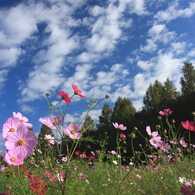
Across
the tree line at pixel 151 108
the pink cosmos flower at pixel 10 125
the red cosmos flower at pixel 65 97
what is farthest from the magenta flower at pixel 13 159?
the tree line at pixel 151 108

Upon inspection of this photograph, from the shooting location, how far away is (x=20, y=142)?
799 mm

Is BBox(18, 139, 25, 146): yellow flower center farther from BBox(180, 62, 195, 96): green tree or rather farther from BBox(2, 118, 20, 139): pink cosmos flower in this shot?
BBox(180, 62, 195, 96): green tree

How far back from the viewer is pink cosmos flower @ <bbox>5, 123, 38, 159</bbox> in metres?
0.79

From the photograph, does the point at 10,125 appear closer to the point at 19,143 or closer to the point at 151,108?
the point at 19,143

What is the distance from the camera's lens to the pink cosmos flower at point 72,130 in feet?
3.31

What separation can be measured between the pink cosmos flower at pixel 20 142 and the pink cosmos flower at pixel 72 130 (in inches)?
9.0

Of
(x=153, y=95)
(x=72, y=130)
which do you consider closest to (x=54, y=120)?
(x=72, y=130)

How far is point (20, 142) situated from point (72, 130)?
0.30m

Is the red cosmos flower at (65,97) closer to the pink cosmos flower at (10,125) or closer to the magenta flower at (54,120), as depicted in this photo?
the magenta flower at (54,120)

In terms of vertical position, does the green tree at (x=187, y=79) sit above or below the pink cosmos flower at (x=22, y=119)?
above

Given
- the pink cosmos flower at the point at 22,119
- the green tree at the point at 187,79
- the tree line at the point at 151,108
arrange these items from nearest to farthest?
the pink cosmos flower at the point at 22,119 < the tree line at the point at 151,108 < the green tree at the point at 187,79

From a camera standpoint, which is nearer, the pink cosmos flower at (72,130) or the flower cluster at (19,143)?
the flower cluster at (19,143)

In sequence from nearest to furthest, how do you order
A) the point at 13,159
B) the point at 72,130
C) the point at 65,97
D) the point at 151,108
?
the point at 13,159, the point at 72,130, the point at 65,97, the point at 151,108

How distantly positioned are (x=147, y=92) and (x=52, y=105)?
20608mm
